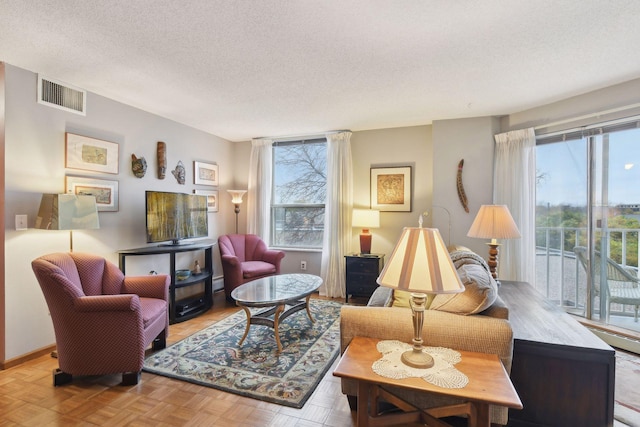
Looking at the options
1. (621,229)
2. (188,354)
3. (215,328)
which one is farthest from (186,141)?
(621,229)

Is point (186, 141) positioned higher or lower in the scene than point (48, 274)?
higher

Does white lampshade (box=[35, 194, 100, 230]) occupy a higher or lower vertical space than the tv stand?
higher

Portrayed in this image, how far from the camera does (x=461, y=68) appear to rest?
2502mm

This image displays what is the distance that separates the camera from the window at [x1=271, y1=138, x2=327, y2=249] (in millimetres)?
4777

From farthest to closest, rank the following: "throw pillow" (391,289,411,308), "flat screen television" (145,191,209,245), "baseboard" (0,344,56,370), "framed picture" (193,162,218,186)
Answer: "framed picture" (193,162,218,186) < "flat screen television" (145,191,209,245) < "baseboard" (0,344,56,370) < "throw pillow" (391,289,411,308)

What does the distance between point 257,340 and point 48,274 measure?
171 centimetres

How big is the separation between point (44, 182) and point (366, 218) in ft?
11.4

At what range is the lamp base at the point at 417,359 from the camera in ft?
4.40

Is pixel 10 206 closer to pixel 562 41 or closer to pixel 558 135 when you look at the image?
pixel 562 41

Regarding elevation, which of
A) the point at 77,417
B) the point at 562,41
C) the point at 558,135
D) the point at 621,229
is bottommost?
the point at 77,417

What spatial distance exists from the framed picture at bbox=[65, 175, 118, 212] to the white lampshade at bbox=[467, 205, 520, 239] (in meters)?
3.65

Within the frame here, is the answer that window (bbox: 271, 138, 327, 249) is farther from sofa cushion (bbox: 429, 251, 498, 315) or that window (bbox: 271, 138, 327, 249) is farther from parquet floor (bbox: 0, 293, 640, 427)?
sofa cushion (bbox: 429, 251, 498, 315)

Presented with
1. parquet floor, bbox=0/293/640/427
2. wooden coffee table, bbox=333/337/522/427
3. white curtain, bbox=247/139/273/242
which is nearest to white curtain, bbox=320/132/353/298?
white curtain, bbox=247/139/273/242

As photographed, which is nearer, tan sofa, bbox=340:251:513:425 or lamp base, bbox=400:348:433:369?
lamp base, bbox=400:348:433:369
